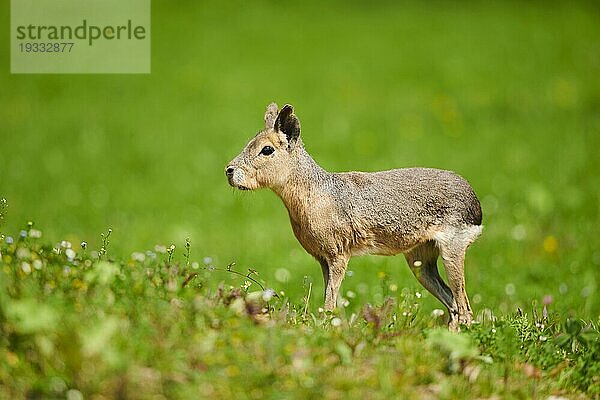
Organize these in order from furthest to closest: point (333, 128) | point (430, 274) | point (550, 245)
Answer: point (333, 128) → point (550, 245) → point (430, 274)

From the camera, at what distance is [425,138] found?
47.8 ft

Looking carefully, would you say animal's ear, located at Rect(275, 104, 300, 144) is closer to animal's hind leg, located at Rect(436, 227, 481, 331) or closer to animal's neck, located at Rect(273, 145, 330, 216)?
animal's neck, located at Rect(273, 145, 330, 216)

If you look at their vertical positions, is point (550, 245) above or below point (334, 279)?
below

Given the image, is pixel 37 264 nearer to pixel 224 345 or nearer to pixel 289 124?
pixel 224 345

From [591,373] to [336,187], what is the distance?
1837mm

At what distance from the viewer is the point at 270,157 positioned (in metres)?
5.43

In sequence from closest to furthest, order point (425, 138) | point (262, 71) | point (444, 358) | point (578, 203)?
point (444, 358) < point (578, 203) < point (425, 138) < point (262, 71)

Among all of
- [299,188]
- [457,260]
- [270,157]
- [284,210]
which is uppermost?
[270,157]

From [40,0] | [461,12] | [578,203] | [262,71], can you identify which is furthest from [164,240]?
[461,12]

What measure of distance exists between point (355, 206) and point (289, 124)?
25.1 inches

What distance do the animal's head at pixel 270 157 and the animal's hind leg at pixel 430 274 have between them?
103 centimetres

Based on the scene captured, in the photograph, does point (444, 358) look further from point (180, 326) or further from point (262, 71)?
point (262, 71)

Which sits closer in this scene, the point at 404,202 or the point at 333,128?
the point at 404,202

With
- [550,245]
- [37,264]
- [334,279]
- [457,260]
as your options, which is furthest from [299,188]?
[550,245]
